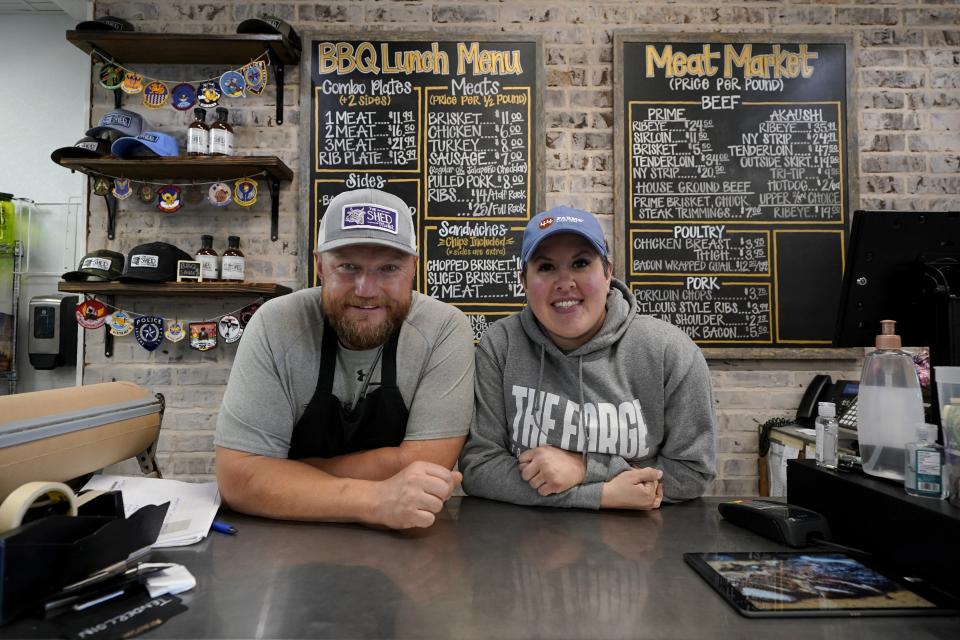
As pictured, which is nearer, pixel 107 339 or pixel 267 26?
pixel 267 26

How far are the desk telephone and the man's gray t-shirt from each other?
1944mm

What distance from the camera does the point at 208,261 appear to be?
2635mm

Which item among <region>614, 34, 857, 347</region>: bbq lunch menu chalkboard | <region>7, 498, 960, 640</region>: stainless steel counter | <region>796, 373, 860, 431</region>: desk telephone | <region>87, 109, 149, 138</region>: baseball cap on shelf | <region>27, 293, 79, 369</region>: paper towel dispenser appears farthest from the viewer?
<region>27, 293, 79, 369</region>: paper towel dispenser

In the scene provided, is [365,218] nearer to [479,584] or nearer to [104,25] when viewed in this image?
[479,584]

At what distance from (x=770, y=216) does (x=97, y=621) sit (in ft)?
9.83

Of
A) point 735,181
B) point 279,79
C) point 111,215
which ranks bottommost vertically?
point 111,215

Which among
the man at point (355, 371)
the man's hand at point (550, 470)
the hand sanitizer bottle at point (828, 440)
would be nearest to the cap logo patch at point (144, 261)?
the man at point (355, 371)

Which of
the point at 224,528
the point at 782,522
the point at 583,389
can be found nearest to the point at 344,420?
the point at 224,528

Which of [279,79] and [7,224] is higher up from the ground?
[279,79]

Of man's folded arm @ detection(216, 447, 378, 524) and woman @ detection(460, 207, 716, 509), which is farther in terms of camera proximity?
woman @ detection(460, 207, 716, 509)

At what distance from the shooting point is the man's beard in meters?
1.47

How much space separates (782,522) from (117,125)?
3092mm

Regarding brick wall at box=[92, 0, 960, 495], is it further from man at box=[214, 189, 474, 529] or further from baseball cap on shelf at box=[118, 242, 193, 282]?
man at box=[214, 189, 474, 529]

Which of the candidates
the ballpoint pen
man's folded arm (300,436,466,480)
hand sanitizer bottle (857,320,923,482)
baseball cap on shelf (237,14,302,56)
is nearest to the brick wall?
baseball cap on shelf (237,14,302,56)
